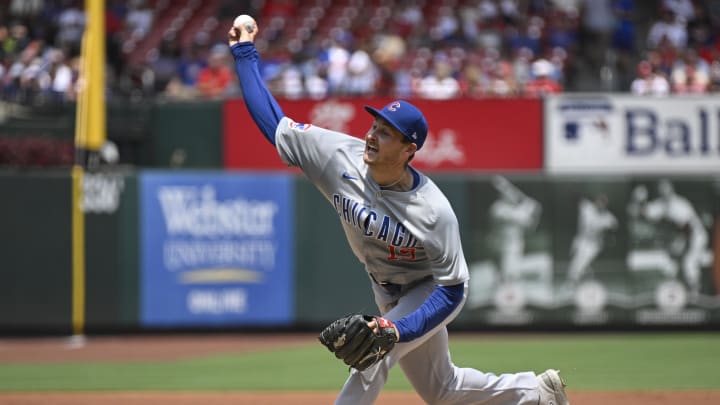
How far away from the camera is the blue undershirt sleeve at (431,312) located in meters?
4.71

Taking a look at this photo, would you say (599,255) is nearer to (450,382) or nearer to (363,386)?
(450,382)

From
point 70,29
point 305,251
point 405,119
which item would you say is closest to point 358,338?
point 405,119

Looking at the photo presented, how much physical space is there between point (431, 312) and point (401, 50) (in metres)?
11.0

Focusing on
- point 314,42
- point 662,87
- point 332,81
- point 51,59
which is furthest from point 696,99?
point 51,59

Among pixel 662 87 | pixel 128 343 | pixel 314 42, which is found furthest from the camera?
pixel 314 42

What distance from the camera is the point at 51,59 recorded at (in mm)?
15047

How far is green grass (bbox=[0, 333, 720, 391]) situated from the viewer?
8.77 m

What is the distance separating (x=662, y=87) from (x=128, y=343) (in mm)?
7601

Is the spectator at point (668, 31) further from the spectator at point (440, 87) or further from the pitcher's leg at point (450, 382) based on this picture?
the pitcher's leg at point (450, 382)

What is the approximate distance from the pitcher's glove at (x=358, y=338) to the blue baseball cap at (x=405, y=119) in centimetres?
89

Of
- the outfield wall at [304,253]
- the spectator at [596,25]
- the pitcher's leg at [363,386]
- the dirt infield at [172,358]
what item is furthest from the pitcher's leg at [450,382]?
the spectator at [596,25]

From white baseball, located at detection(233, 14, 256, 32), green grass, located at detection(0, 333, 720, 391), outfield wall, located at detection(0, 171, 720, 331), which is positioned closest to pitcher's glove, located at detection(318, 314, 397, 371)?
white baseball, located at detection(233, 14, 256, 32)

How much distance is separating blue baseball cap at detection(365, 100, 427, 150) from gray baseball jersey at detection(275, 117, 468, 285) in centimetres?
25

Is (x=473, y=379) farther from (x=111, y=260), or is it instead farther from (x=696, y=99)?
(x=696, y=99)
